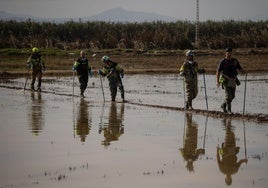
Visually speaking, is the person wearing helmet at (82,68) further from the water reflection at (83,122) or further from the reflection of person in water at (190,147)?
the reflection of person in water at (190,147)

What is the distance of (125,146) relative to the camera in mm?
14578

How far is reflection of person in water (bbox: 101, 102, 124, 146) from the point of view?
1575 centimetres

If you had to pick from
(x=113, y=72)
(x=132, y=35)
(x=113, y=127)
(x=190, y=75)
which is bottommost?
(x=113, y=127)

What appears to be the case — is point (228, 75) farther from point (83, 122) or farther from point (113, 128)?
point (83, 122)

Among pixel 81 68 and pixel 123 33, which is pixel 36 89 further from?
pixel 123 33

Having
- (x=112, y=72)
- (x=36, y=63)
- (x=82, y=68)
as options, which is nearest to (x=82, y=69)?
(x=82, y=68)

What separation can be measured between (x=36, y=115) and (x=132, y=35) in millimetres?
39407

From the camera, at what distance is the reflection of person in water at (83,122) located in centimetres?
1650

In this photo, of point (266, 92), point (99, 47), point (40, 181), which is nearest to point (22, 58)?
point (99, 47)

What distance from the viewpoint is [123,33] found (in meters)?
60.1

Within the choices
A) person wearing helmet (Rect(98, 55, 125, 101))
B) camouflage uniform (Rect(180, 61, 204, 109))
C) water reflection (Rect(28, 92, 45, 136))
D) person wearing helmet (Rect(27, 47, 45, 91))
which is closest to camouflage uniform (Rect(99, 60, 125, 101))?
person wearing helmet (Rect(98, 55, 125, 101))

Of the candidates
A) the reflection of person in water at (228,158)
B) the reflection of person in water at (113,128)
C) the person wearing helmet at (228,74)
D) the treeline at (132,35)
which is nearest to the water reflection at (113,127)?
the reflection of person in water at (113,128)

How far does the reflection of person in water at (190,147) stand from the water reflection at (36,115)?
3667mm

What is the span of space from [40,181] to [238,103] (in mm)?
13501
